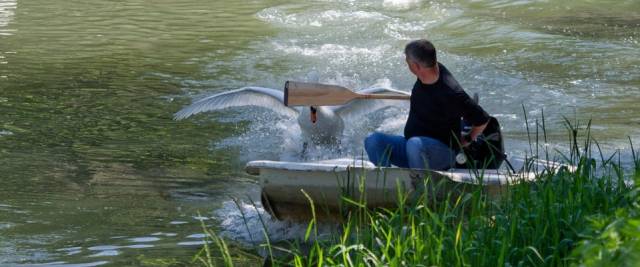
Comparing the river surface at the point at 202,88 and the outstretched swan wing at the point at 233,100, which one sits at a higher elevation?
the outstretched swan wing at the point at 233,100

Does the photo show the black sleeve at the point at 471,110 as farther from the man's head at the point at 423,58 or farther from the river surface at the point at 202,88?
the river surface at the point at 202,88

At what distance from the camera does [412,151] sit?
758 centimetres

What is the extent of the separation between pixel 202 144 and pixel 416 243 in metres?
6.04

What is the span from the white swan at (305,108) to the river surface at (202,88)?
0.20 m

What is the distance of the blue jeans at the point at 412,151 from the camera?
7.53 meters

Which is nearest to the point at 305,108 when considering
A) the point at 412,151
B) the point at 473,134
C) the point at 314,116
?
the point at 314,116

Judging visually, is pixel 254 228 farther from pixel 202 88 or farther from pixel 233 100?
pixel 202 88

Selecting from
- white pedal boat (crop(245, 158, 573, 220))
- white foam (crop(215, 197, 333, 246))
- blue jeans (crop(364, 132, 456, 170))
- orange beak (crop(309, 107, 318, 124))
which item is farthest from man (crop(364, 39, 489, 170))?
orange beak (crop(309, 107, 318, 124))

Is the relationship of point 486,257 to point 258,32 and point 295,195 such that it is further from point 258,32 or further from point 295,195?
point 258,32

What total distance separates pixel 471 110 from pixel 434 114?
0.84 feet

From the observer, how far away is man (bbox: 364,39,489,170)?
7348 mm

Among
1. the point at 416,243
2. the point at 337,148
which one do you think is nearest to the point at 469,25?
the point at 337,148

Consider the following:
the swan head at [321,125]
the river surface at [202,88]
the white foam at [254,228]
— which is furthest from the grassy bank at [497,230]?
the swan head at [321,125]

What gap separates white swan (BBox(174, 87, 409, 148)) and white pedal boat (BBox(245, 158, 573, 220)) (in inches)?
109
